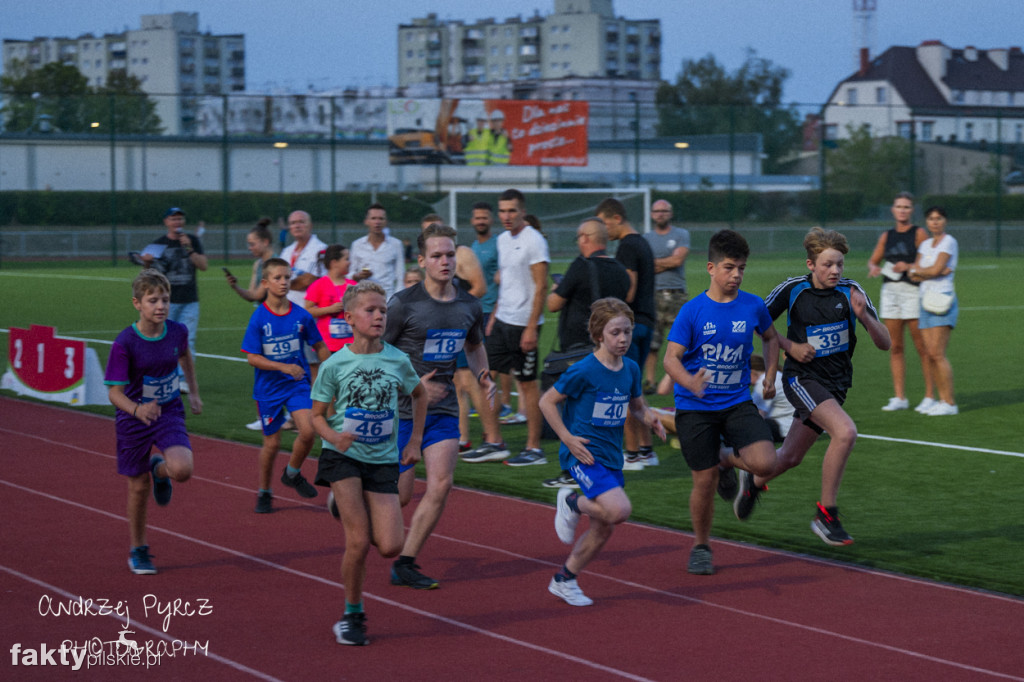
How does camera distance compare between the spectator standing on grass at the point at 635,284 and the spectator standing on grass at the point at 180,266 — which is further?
the spectator standing on grass at the point at 180,266

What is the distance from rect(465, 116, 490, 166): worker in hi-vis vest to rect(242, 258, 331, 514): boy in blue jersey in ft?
128

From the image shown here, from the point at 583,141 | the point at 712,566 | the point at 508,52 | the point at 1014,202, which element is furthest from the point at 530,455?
the point at 508,52

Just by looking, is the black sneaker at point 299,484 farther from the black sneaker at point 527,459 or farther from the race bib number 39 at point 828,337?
the race bib number 39 at point 828,337

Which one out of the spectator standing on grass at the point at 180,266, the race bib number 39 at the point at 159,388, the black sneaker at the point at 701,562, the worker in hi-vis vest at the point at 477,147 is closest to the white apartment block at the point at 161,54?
the worker in hi-vis vest at the point at 477,147

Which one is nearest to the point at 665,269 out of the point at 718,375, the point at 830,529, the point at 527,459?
the point at 527,459

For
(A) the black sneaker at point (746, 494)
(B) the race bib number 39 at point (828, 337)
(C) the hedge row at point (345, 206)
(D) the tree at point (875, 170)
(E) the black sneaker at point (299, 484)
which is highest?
(D) the tree at point (875, 170)

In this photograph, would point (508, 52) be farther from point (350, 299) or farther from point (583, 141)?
point (350, 299)

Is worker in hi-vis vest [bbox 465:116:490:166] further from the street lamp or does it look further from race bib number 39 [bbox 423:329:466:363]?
race bib number 39 [bbox 423:329:466:363]

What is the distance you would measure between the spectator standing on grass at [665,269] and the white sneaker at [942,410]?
2783 millimetres

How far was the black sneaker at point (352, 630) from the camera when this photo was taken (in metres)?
5.49

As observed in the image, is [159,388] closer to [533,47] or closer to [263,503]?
[263,503]

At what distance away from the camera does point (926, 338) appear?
12023 millimetres

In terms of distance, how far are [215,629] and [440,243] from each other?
7.66 ft

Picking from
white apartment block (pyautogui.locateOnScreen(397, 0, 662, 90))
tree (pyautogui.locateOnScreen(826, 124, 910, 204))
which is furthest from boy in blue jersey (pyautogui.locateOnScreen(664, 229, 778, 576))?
white apartment block (pyautogui.locateOnScreen(397, 0, 662, 90))
